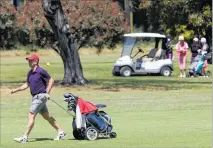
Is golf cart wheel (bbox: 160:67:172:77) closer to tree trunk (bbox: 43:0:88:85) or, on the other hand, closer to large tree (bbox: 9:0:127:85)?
large tree (bbox: 9:0:127:85)

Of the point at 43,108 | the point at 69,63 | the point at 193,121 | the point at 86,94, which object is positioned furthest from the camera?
the point at 69,63

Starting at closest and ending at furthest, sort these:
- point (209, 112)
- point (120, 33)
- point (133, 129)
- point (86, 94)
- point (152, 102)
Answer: point (133, 129) → point (209, 112) → point (152, 102) → point (86, 94) → point (120, 33)

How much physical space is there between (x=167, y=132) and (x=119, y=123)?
259 cm

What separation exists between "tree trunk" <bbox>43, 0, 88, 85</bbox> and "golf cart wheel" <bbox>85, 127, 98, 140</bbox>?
15778 mm

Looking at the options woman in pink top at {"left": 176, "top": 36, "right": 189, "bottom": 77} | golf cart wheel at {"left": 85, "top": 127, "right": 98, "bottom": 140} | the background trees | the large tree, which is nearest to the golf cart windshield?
the large tree

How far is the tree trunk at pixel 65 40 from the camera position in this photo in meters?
29.9

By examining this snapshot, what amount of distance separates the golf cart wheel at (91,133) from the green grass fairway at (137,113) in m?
0.15

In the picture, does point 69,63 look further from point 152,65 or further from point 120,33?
point 120,33

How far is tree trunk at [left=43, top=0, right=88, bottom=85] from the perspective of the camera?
29.9 m

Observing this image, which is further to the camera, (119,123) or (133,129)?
(119,123)

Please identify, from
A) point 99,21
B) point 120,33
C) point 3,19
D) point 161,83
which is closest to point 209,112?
point 161,83

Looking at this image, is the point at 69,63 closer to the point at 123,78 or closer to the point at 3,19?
the point at 123,78

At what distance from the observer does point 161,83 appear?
3134cm

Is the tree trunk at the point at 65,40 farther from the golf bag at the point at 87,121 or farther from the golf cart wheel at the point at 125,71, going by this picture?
the golf bag at the point at 87,121
